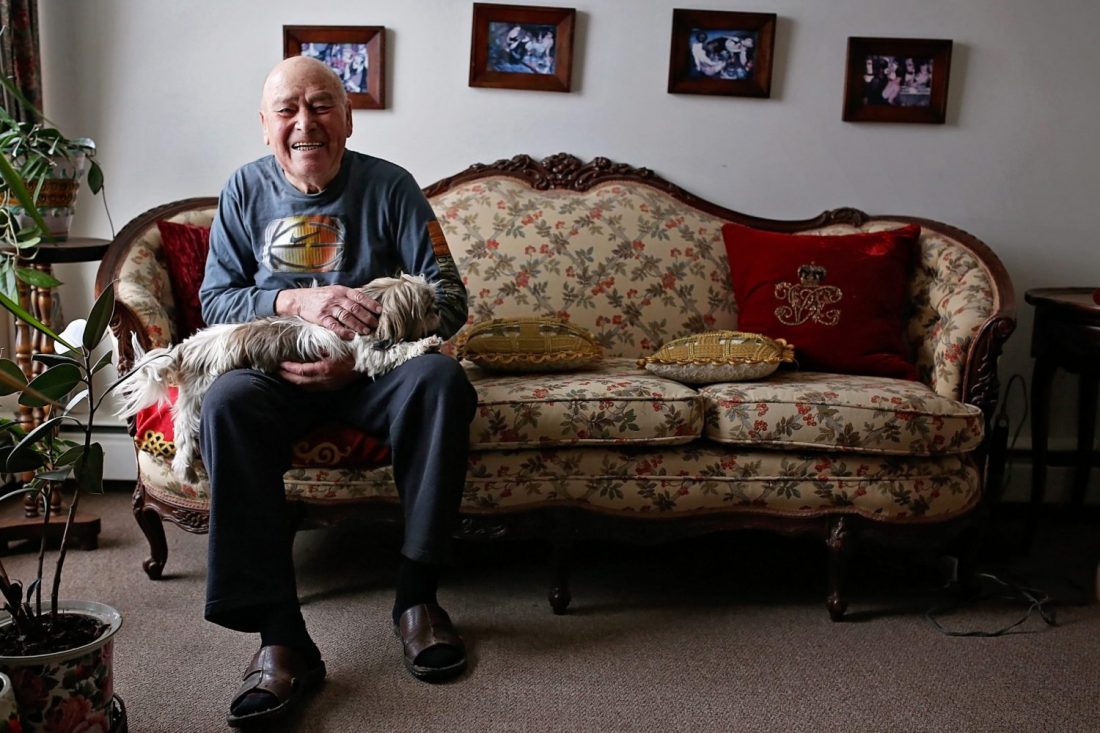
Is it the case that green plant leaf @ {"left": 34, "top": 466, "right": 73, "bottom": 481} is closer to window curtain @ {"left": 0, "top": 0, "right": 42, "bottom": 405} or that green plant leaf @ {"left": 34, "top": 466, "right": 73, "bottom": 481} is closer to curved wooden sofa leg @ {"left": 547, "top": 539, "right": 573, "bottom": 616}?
curved wooden sofa leg @ {"left": 547, "top": 539, "right": 573, "bottom": 616}

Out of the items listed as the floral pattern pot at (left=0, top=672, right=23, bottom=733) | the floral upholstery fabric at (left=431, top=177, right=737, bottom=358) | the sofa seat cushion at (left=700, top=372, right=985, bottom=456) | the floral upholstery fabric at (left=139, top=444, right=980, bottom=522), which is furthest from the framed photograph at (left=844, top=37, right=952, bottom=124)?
the floral pattern pot at (left=0, top=672, right=23, bottom=733)

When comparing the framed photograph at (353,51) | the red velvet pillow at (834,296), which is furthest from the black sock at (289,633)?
the framed photograph at (353,51)

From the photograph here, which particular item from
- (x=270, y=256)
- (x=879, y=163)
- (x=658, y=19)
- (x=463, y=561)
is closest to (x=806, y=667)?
(x=463, y=561)

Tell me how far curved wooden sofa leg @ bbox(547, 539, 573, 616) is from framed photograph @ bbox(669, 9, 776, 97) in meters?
1.47

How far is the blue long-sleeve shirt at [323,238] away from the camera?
6.91ft

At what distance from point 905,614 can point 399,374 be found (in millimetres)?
1237

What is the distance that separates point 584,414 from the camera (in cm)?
212

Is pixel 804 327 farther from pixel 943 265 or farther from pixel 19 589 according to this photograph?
pixel 19 589

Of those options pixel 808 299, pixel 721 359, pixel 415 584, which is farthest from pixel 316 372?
pixel 808 299

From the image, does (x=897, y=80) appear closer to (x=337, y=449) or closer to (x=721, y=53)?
(x=721, y=53)

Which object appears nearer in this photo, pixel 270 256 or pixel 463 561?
pixel 270 256

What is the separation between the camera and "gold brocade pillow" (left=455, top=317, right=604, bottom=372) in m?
2.31

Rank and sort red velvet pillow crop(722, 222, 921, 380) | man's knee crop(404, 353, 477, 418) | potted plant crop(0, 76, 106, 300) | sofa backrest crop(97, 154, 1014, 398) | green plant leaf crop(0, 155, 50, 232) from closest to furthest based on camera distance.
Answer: green plant leaf crop(0, 155, 50, 232), man's knee crop(404, 353, 477, 418), potted plant crop(0, 76, 106, 300), red velvet pillow crop(722, 222, 921, 380), sofa backrest crop(97, 154, 1014, 398)

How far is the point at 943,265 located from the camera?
265cm
